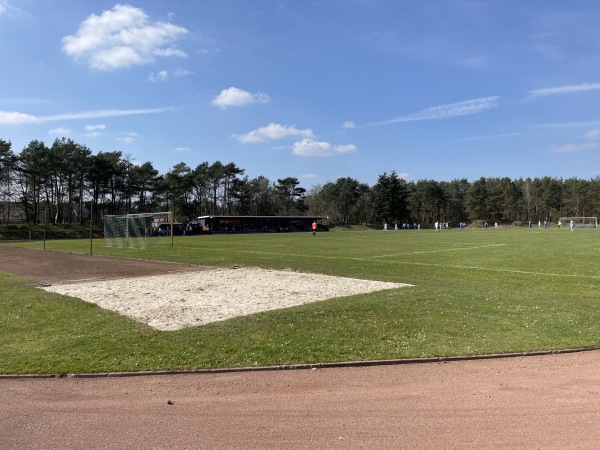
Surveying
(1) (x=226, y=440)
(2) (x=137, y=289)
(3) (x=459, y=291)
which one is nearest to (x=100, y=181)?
(2) (x=137, y=289)

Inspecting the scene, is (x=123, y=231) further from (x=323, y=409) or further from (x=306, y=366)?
(x=323, y=409)

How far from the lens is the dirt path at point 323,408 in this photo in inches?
181

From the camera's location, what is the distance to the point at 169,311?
11.5 m

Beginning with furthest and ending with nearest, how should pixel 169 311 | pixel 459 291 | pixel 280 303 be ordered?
pixel 459 291
pixel 280 303
pixel 169 311

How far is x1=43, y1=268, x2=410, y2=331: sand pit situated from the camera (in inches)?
441

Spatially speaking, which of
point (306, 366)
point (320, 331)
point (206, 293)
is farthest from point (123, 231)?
point (306, 366)

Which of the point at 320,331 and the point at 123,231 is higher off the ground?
the point at 123,231

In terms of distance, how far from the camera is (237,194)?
11594cm

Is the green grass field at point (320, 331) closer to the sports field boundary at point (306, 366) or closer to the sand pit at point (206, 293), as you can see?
the sports field boundary at point (306, 366)

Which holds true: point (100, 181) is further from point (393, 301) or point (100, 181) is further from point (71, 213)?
point (393, 301)

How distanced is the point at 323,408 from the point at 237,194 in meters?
112

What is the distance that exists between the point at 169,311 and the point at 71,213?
8956 cm

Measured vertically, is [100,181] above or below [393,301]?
above

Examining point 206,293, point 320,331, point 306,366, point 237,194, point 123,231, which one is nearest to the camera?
point 306,366
